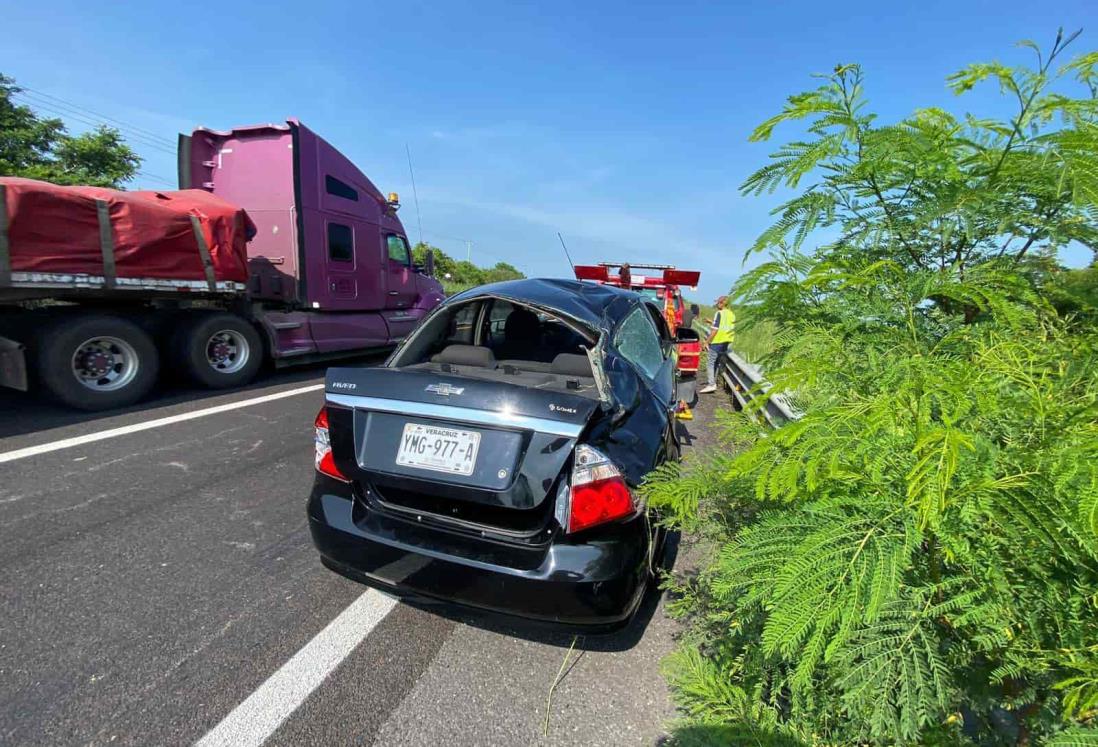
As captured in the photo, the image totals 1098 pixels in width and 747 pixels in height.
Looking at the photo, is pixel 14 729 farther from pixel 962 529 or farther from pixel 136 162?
pixel 136 162

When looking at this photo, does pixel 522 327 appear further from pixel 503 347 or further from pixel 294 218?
pixel 294 218

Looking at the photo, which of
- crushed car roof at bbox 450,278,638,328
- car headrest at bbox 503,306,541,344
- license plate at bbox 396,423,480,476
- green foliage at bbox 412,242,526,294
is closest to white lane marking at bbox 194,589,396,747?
license plate at bbox 396,423,480,476

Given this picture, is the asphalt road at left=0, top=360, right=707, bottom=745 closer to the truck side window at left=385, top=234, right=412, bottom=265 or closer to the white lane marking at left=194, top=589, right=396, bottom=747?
the white lane marking at left=194, top=589, right=396, bottom=747

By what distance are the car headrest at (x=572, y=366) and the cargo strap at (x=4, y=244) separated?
5.51 m

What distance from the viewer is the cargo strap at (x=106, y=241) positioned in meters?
5.02

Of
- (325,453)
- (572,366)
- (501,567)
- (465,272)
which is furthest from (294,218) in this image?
(465,272)

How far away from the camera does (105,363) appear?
5.43 metres

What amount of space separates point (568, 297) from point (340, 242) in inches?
270

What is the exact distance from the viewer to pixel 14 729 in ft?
5.40

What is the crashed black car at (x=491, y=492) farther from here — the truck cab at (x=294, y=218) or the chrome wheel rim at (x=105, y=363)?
the truck cab at (x=294, y=218)

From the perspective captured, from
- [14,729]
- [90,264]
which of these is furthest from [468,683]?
[90,264]

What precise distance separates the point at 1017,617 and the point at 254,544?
3.42 meters

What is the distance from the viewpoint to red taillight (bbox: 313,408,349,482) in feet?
7.35

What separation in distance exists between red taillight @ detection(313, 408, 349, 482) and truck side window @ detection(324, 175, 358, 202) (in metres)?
6.99
